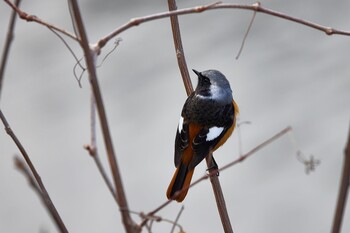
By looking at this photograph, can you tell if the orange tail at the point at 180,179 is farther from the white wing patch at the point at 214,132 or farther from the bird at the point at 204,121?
the white wing patch at the point at 214,132

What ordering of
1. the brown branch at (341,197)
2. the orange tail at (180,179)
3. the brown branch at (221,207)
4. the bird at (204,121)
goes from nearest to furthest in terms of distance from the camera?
the brown branch at (341,197) → the brown branch at (221,207) → the orange tail at (180,179) → the bird at (204,121)

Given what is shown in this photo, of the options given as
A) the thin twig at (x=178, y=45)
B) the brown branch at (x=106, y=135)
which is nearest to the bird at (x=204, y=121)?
the thin twig at (x=178, y=45)

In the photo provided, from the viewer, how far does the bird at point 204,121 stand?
10.2 ft

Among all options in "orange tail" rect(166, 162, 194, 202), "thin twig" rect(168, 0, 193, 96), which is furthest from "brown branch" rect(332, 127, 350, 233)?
"orange tail" rect(166, 162, 194, 202)

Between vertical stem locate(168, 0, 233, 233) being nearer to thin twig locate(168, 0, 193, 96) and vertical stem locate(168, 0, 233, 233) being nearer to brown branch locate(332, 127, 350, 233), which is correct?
thin twig locate(168, 0, 193, 96)

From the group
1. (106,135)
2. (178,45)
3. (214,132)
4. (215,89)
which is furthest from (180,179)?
(106,135)

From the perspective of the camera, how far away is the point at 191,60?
6.04m

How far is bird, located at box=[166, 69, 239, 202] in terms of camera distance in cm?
310

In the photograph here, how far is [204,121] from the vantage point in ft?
10.8

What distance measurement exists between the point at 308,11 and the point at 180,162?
11.2 ft

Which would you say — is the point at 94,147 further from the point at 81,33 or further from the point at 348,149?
the point at 348,149

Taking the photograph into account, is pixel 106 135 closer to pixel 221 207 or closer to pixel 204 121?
pixel 221 207

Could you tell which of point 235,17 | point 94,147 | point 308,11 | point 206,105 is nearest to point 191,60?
point 235,17

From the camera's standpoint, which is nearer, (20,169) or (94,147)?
(20,169)
